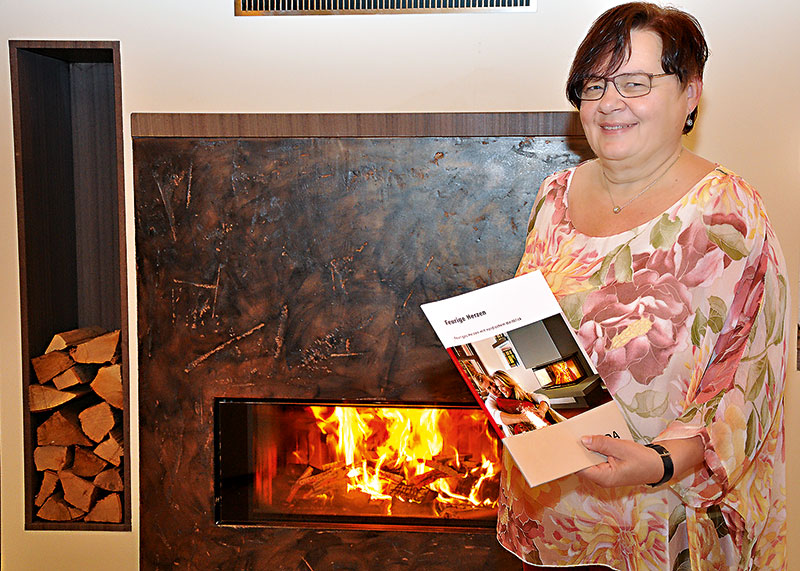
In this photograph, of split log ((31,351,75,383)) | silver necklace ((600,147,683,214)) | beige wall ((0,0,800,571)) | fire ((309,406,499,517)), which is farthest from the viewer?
split log ((31,351,75,383))

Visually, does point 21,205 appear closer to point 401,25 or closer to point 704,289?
point 401,25

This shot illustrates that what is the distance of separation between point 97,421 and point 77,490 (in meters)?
0.21

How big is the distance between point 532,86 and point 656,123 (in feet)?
2.79

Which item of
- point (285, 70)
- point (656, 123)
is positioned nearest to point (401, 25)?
point (285, 70)

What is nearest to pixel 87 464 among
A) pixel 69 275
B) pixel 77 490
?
pixel 77 490

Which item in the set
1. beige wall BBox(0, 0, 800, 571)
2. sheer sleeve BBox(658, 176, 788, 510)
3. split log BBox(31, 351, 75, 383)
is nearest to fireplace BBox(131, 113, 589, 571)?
beige wall BBox(0, 0, 800, 571)

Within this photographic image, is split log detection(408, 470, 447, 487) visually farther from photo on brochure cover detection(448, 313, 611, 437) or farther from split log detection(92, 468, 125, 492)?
photo on brochure cover detection(448, 313, 611, 437)

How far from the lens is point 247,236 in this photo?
198 centimetres

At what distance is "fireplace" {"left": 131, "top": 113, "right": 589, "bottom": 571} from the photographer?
1928 mm

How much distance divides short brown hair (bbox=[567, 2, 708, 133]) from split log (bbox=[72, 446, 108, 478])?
1.84 m

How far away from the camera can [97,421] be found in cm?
226

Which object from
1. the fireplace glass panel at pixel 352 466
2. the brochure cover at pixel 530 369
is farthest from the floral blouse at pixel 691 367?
the fireplace glass panel at pixel 352 466

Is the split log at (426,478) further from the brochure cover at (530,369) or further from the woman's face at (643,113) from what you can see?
the woman's face at (643,113)

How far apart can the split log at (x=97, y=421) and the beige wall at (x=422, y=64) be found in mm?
396
